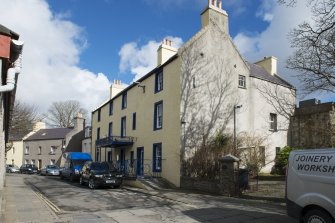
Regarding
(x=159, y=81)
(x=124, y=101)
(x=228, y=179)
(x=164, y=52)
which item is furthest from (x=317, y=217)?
(x=124, y=101)

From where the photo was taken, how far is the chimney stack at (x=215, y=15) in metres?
24.3

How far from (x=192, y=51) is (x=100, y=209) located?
Result: 13.0 meters

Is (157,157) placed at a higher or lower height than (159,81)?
lower

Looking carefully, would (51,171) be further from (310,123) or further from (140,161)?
(310,123)

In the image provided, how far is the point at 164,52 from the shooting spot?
1060 inches

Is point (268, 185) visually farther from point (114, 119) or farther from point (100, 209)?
point (114, 119)

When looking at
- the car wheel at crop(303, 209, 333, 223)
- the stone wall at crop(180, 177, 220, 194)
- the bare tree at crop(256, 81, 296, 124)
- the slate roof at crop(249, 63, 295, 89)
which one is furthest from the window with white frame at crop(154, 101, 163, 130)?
the car wheel at crop(303, 209, 333, 223)

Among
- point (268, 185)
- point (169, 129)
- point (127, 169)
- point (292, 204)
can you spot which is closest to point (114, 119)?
point (127, 169)

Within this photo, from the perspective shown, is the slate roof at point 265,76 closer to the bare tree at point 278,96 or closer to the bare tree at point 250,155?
the bare tree at point 278,96

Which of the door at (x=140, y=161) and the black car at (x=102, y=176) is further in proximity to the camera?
the door at (x=140, y=161)

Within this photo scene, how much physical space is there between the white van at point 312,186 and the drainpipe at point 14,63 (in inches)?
251

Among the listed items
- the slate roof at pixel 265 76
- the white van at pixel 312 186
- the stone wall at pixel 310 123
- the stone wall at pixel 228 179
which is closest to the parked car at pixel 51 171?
the slate roof at pixel 265 76

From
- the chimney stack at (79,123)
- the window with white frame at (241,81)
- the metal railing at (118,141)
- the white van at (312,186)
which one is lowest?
the white van at (312,186)

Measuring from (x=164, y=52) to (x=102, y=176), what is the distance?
414 inches
